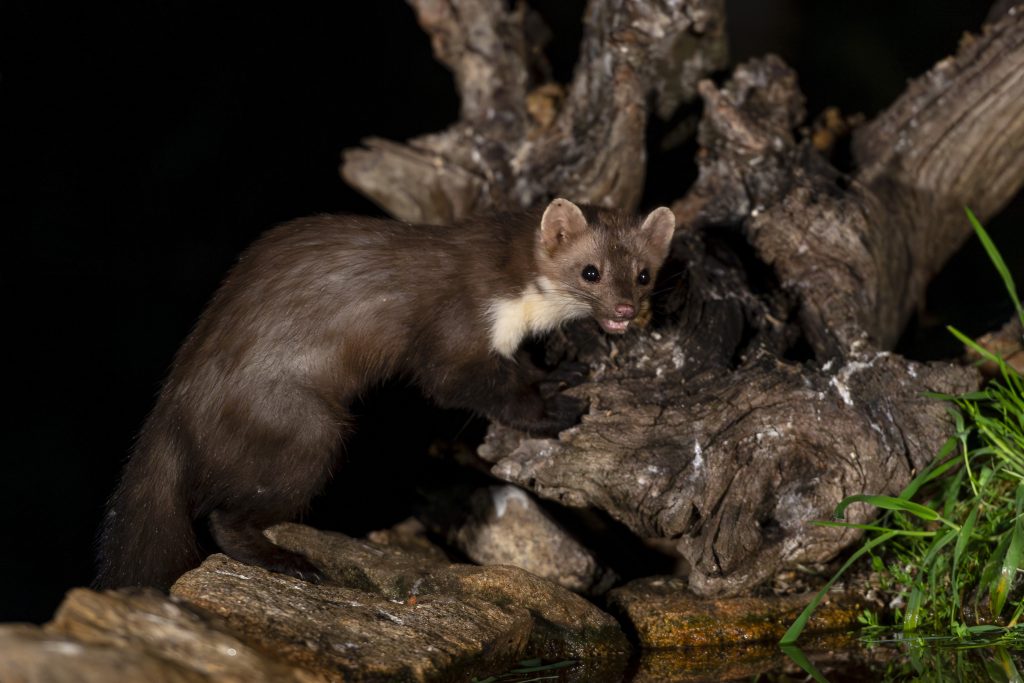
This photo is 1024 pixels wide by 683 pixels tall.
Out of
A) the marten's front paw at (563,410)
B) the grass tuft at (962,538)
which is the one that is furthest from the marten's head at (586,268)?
the grass tuft at (962,538)

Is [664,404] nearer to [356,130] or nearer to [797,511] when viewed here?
[797,511]

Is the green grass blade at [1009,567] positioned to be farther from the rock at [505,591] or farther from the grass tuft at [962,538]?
the rock at [505,591]

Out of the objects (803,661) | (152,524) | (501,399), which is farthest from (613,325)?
(152,524)

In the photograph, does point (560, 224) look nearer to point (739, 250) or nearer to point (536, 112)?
point (739, 250)

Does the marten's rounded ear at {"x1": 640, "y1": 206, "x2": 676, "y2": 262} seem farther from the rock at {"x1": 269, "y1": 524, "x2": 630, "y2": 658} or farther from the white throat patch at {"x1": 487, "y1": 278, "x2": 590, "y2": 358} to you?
the rock at {"x1": 269, "y1": 524, "x2": 630, "y2": 658}

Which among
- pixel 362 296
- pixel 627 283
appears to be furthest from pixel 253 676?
pixel 627 283

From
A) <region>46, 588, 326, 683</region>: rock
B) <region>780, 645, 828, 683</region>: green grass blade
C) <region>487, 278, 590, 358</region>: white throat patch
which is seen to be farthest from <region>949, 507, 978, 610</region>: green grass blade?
<region>46, 588, 326, 683</region>: rock
